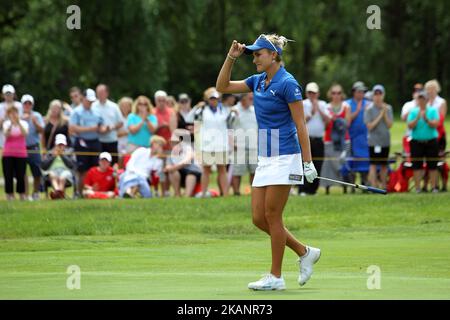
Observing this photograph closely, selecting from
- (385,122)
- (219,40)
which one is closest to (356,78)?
(219,40)

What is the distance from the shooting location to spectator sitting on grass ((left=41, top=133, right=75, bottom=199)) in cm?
2202

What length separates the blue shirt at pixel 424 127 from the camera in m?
22.6

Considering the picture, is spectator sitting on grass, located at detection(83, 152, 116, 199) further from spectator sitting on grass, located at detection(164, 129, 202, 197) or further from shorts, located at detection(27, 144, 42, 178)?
spectator sitting on grass, located at detection(164, 129, 202, 197)

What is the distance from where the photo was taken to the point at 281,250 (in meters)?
10.8

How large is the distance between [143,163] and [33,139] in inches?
87.3

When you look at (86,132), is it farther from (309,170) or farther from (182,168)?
(309,170)

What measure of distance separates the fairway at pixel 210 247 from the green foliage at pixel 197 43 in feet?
68.1

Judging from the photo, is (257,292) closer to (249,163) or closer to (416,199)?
(416,199)

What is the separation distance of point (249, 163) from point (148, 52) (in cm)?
2042

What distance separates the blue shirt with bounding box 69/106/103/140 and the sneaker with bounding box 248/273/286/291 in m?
12.0
